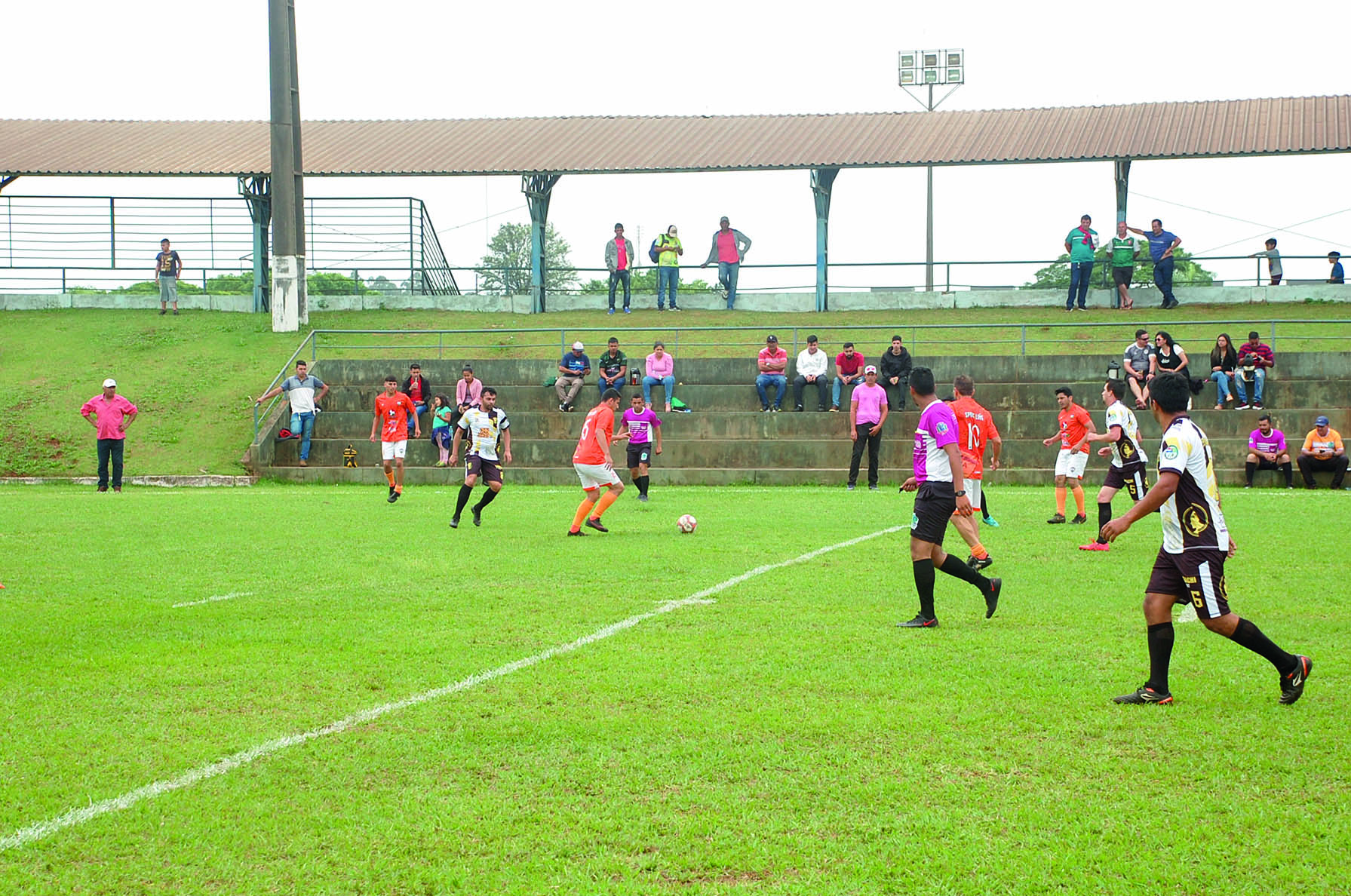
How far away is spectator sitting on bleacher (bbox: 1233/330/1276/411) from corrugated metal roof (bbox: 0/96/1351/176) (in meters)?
9.41

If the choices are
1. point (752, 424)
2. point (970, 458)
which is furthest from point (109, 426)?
point (970, 458)

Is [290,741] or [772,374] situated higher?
[772,374]

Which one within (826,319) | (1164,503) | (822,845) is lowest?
(822,845)

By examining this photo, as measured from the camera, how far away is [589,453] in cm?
1476

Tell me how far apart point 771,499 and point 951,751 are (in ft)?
46.6

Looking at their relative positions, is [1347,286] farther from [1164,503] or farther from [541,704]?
[541,704]

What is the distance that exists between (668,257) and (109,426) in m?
16.0

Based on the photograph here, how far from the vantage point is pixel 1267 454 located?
2133 centimetres

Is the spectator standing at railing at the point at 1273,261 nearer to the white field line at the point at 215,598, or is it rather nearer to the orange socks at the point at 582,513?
the orange socks at the point at 582,513

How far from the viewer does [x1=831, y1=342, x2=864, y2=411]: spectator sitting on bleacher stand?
984 inches

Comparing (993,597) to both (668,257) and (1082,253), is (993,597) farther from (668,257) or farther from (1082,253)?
(668,257)

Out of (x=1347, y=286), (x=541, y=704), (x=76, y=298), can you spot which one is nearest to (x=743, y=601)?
(x=541, y=704)

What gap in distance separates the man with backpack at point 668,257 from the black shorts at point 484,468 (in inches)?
703

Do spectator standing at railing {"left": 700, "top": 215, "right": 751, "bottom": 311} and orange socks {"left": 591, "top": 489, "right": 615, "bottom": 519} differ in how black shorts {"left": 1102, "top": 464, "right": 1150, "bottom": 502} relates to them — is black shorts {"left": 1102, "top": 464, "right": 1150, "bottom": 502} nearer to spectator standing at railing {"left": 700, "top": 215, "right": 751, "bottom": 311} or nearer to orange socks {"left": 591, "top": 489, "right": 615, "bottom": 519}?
orange socks {"left": 591, "top": 489, "right": 615, "bottom": 519}
